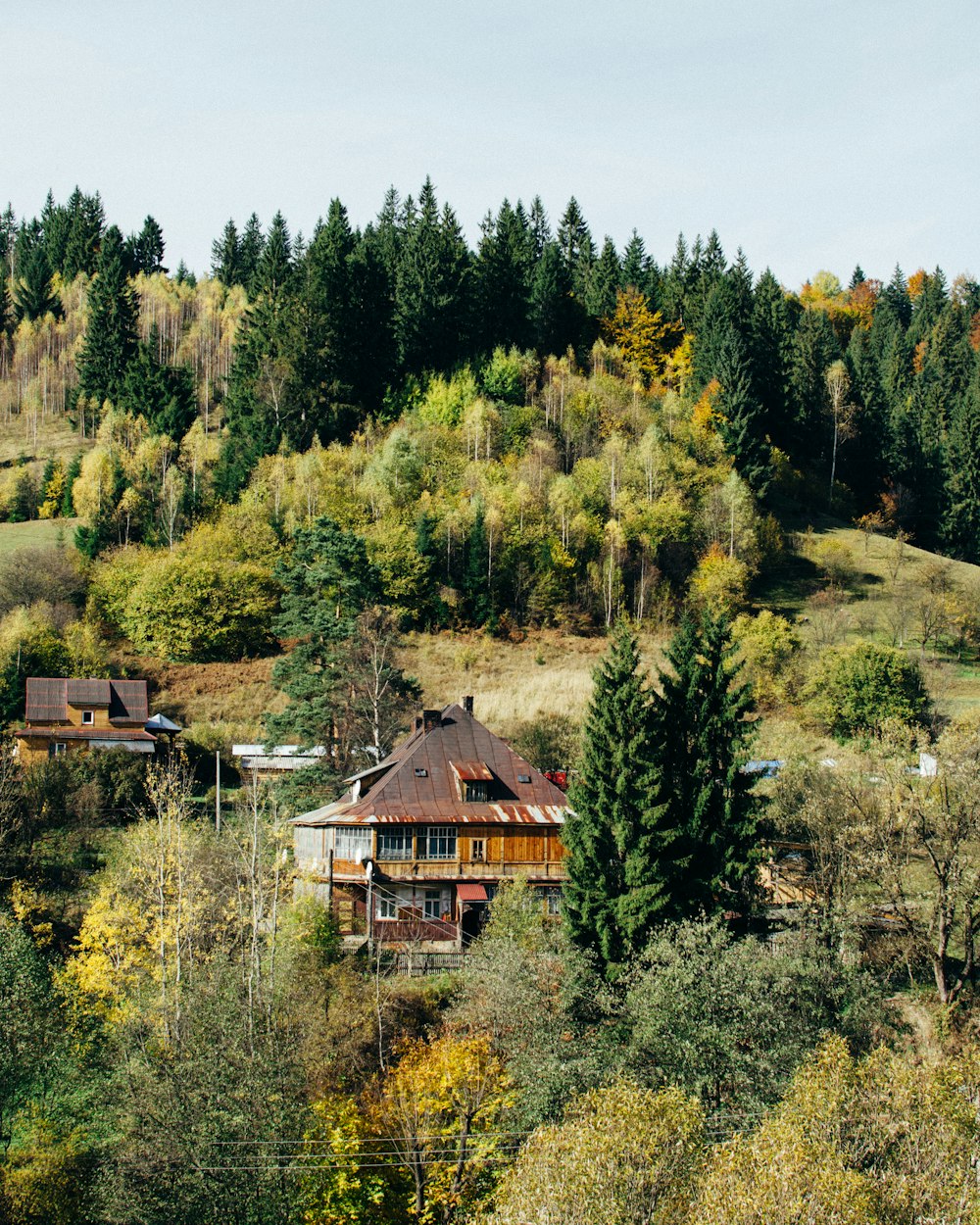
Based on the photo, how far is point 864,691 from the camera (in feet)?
200

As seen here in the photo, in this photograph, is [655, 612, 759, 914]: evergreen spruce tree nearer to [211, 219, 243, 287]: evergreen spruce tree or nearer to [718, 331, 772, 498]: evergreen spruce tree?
[718, 331, 772, 498]: evergreen spruce tree

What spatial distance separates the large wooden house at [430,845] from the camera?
42.3m

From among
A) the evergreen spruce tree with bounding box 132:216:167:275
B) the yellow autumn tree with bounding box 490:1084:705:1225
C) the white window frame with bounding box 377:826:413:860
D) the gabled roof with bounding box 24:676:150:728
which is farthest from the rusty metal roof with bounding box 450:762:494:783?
the evergreen spruce tree with bounding box 132:216:167:275

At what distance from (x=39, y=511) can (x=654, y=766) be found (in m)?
65.6

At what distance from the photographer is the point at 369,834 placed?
4278cm

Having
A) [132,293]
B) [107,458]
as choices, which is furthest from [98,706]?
[132,293]

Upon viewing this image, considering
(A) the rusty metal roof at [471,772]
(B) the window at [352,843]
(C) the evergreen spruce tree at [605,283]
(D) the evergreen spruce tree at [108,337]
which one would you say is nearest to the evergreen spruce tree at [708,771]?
(A) the rusty metal roof at [471,772]

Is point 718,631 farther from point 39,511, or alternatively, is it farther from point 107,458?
point 39,511

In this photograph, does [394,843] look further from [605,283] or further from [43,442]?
[43,442]

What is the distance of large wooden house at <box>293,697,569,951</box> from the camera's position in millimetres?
42281

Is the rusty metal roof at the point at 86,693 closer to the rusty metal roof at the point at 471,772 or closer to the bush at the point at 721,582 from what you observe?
the rusty metal roof at the point at 471,772

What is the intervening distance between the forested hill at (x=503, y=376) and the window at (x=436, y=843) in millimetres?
37429

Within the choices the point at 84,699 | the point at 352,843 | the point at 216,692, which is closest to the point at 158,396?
the point at 216,692

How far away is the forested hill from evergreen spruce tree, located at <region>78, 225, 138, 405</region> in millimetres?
200
